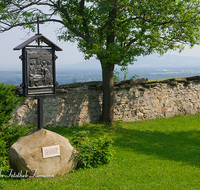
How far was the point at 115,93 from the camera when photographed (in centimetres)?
1181

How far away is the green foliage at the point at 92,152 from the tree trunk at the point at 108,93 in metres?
4.88

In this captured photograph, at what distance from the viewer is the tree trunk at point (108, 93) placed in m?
11.1

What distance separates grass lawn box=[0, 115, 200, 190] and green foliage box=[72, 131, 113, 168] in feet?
0.71

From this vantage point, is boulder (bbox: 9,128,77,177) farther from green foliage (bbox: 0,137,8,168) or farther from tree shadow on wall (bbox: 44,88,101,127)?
tree shadow on wall (bbox: 44,88,101,127)

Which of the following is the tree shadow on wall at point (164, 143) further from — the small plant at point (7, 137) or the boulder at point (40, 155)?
the small plant at point (7, 137)

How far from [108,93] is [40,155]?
635 cm

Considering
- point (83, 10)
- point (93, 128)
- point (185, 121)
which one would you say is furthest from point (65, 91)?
point (185, 121)

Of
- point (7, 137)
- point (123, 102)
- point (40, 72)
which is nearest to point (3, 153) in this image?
point (7, 137)

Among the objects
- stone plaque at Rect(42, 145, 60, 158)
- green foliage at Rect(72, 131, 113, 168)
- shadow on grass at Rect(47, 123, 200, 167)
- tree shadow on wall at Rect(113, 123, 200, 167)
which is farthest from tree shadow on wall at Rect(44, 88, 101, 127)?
stone plaque at Rect(42, 145, 60, 158)

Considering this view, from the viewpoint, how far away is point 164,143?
30.1 feet

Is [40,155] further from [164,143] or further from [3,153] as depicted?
[164,143]

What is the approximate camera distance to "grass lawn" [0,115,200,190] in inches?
199

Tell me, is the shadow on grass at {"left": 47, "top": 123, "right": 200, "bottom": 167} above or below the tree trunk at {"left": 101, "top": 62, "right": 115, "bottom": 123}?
below

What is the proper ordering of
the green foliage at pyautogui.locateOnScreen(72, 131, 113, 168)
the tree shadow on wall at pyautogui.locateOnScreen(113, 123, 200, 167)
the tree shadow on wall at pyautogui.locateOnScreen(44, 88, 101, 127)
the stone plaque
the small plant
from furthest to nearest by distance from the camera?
the tree shadow on wall at pyautogui.locateOnScreen(44, 88, 101, 127) < the tree shadow on wall at pyautogui.locateOnScreen(113, 123, 200, 167) < the green foliage at pyautogui.locateOnScreen(72, 131, 113, 168) < the small plant < the stone plaque
